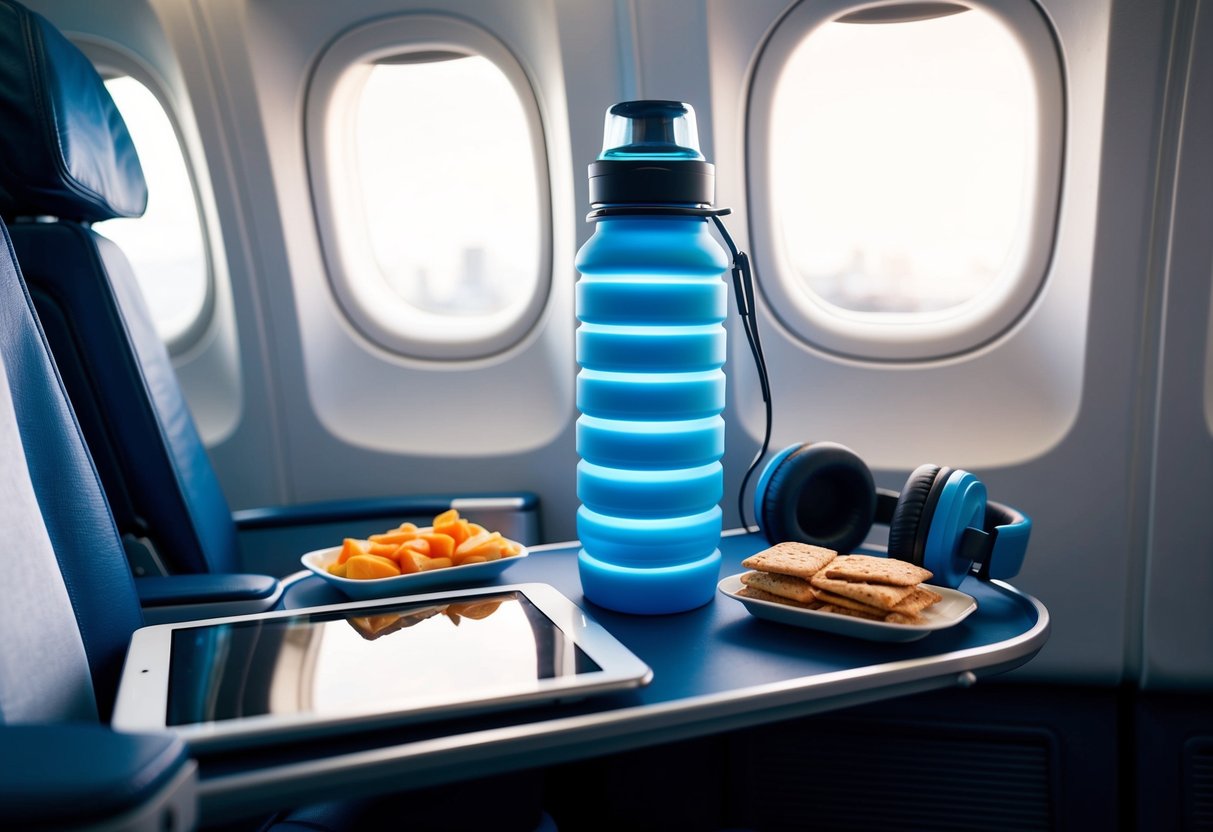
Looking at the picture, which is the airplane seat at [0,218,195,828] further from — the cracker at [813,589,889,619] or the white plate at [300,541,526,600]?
the cracker at [813,589,889,619]

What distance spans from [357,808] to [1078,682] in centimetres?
152

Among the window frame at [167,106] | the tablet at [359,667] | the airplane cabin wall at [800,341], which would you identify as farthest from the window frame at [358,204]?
the tablet at [359,667]

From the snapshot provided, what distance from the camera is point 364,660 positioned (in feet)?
2.90

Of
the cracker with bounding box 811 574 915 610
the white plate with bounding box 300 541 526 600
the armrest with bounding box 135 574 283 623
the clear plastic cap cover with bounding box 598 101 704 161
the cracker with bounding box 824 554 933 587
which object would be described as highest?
the clear plastic cap cover with bounding box 598 101 704 161

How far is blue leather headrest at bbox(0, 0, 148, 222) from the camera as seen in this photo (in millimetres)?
1302

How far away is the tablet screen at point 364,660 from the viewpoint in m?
0.79

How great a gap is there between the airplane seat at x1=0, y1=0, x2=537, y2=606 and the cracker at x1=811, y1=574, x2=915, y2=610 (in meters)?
0.84

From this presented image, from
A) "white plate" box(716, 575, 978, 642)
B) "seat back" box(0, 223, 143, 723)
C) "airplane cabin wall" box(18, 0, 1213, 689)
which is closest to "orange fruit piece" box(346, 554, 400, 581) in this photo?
"seat back" box(0, 223, 143, 723)

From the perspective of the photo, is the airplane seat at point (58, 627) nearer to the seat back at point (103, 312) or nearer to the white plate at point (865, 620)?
the seat back at point (103, 312)

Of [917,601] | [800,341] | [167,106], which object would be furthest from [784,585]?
[167,106]

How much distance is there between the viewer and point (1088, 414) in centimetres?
180

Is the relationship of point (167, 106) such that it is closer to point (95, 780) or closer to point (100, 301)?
point (100, 301)

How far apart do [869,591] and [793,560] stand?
0.12 metres

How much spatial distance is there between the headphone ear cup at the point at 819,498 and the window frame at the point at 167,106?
5.95 ft
